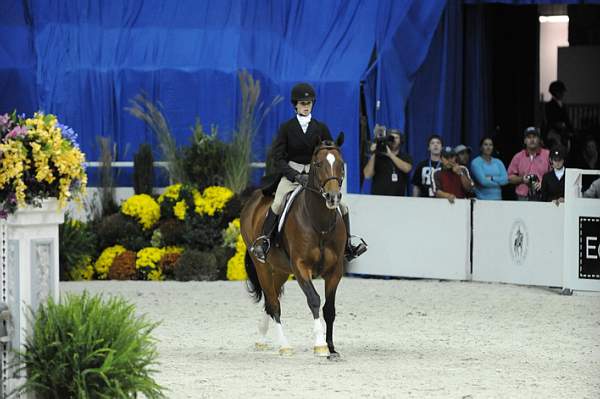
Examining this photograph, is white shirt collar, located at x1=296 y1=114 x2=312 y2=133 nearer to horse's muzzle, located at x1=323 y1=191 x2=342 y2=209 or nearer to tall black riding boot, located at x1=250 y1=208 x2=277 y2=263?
tall black riding boot, located at x1=250 y1=208 x2=277 y2=263

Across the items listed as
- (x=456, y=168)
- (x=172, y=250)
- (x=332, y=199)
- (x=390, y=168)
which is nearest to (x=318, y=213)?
(x=332, y=199)

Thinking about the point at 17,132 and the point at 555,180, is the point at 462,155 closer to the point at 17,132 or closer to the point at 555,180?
the point at 555,180

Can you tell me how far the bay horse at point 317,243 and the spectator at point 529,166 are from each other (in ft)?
22.2

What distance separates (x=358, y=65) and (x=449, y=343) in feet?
23.8

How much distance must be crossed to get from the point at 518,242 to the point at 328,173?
21.5ft

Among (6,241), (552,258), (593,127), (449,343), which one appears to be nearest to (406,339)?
(449,343)

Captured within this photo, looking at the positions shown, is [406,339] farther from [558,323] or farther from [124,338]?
[124,338]

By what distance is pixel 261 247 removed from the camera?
41.1 feet

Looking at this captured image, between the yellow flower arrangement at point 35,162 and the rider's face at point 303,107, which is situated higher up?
the rider's face at point 303,107

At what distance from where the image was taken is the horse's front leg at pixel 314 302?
38.5 feet

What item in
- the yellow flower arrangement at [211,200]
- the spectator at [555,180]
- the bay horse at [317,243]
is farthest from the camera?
the yellow flower arrangement at [211,200]

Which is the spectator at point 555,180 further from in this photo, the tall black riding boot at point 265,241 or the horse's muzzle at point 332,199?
the horse's muzzle at point 332,199

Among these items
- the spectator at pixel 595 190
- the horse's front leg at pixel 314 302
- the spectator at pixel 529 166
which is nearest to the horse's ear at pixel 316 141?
the horse's front leg at pixel 314 302

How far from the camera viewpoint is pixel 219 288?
1755 centimetres
